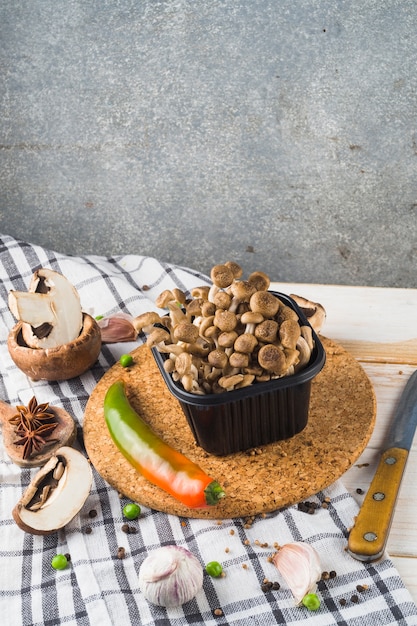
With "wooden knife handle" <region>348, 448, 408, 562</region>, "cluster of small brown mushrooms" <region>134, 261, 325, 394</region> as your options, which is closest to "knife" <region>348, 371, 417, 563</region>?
"wooden knife handle" <region>348, 448, 408, 562</region>

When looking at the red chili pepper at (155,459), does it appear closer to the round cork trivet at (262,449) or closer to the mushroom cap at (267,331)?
the round cork trivet at (262,449)

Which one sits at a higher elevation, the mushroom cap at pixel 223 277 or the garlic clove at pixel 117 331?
the mushroom cap at pixel 223 277

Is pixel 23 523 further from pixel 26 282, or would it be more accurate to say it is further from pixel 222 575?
pixel 26 282

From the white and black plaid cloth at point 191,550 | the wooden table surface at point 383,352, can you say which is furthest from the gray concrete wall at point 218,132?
the white and black plaid cloth at point 191,550

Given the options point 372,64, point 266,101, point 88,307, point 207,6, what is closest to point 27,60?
point 207,6

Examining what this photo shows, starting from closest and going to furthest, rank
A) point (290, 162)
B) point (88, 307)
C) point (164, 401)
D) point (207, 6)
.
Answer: point (164, 401) → point (88, 307) → point (207, 6) → point (290, 162)

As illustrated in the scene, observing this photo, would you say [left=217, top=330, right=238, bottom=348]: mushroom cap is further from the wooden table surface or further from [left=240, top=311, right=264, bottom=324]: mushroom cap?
the wooden table surface

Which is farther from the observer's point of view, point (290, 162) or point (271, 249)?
point (271, 249)

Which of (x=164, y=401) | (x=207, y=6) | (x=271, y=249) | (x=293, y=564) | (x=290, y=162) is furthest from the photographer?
(x=271, y=249)
